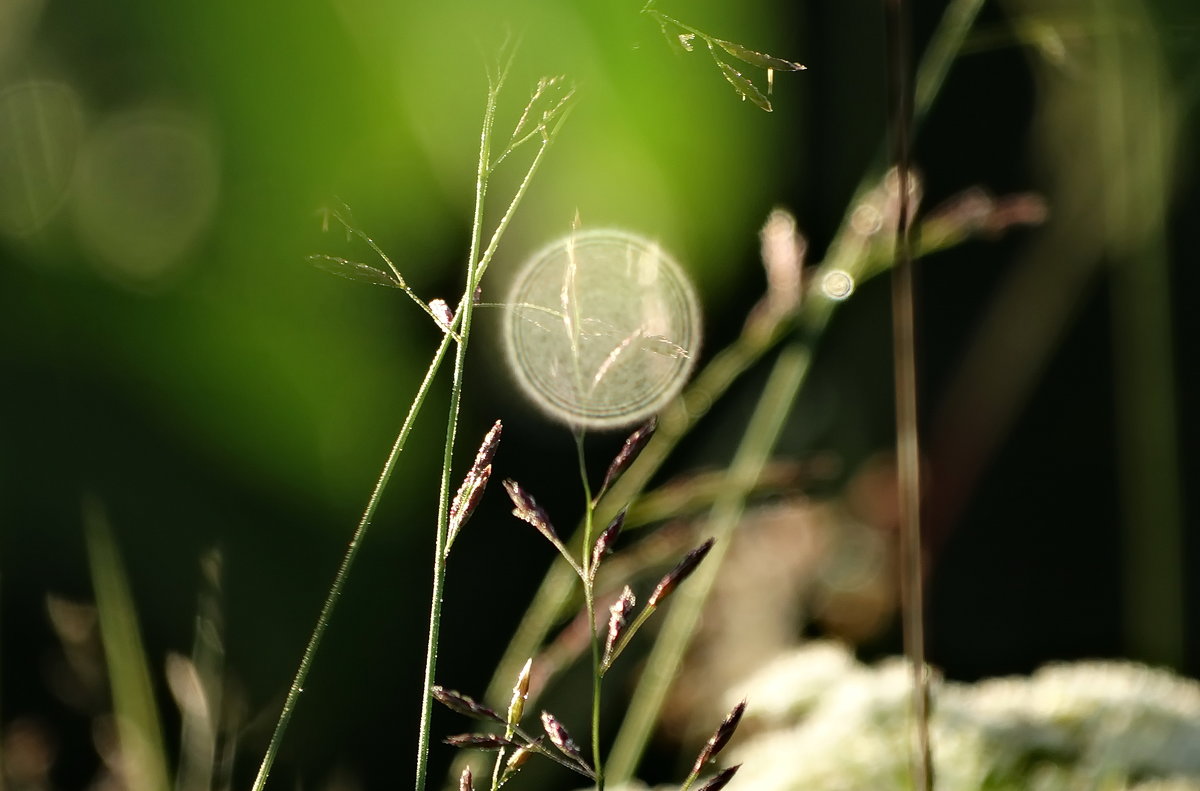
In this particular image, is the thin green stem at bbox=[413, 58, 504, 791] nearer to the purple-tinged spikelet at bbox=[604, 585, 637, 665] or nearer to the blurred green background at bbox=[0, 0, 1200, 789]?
the purple-tinged spikelet at bbox=[604, 585, 637, 665]

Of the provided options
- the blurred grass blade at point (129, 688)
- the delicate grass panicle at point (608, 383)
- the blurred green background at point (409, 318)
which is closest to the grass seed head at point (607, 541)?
the delicate grass panicle at point (608, 383)

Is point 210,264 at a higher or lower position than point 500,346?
higher

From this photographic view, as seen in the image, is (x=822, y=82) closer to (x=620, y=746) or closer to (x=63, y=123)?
(x=63, y=123)

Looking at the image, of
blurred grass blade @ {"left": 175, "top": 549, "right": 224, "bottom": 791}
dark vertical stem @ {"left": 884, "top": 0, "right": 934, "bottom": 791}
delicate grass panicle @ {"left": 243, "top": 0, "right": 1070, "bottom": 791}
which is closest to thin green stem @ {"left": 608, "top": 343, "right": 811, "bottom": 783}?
delicate grass panicle @ {"left": 243, "top": 0, "right": 1070, "bottom": 791}

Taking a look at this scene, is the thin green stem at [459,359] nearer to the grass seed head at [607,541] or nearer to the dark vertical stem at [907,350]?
the grass seed head at [607,541]

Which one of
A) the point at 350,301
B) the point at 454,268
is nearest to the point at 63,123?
the point at 350,301

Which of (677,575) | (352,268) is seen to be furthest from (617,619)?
(352,268)
